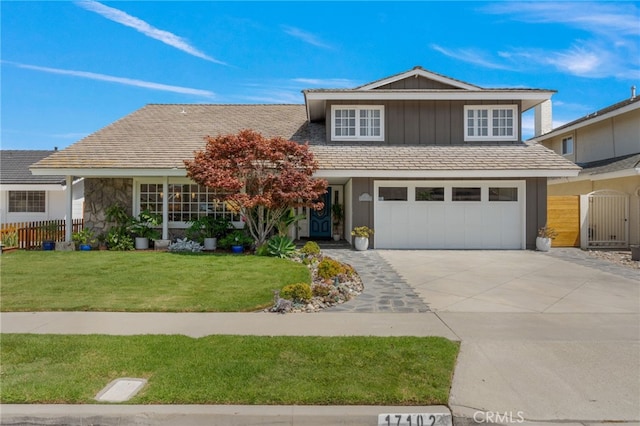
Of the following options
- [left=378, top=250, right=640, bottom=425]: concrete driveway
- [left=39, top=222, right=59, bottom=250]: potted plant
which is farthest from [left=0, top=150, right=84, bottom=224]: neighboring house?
A: [left=378, top=250, right=640, bottom=425]: concrete driveway

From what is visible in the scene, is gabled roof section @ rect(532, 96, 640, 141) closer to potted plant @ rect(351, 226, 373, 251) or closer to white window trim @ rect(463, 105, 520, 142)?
white window trim @ rect(463, 105, 520, 142)

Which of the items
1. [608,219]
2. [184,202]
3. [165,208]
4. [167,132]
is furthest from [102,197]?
[608,219]

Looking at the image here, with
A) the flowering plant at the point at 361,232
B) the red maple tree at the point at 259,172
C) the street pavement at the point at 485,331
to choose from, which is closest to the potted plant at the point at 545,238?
the street pavement at the point at 485,331

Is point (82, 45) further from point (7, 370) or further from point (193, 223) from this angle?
point (7, 370)

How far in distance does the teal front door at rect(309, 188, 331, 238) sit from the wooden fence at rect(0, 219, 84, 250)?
10256 mm

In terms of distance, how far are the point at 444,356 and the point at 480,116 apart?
13507 millimetres

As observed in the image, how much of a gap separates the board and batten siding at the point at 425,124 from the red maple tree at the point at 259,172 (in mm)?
4078

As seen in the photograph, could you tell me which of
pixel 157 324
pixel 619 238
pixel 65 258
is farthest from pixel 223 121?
pixel 619 238

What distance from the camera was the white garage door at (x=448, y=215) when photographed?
14.1 metres

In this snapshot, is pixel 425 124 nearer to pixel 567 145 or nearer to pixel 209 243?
pixel 209 243

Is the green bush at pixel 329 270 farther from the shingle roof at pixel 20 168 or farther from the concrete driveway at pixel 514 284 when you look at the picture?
the shingle roof at pixel 20 168

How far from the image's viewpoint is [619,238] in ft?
49.2

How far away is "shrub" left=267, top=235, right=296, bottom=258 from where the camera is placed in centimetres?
1198

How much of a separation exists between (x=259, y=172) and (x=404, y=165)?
5254 millimetres
